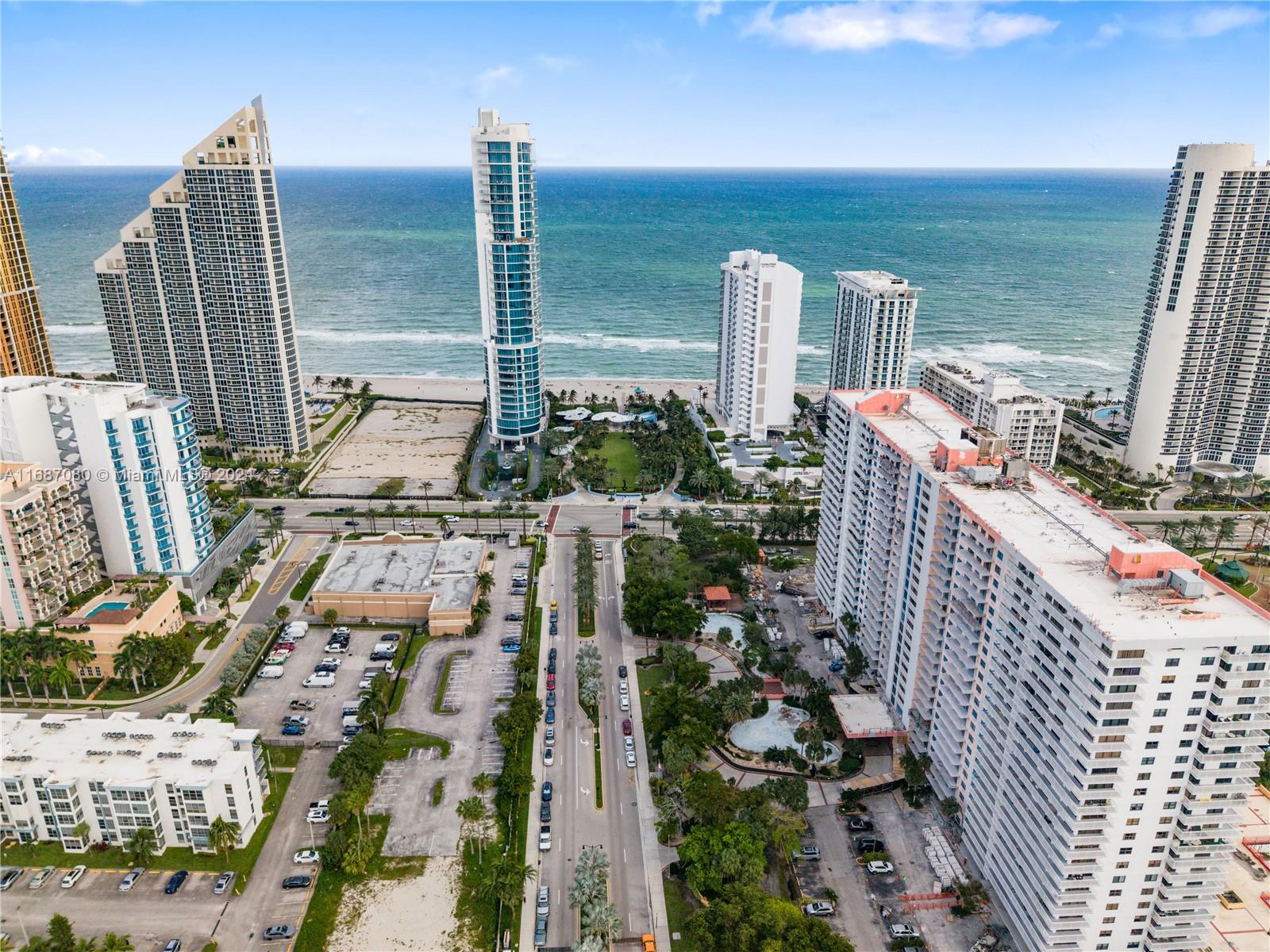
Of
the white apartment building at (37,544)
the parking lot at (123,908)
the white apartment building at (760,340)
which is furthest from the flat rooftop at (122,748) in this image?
the white apartment building at (760,340)

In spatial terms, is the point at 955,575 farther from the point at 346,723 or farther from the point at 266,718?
the point at 266,718

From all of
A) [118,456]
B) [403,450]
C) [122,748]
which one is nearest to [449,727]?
[122,748]

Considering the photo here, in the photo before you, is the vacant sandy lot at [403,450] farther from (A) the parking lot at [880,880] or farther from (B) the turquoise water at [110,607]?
(A) the parking lot at [880,880]

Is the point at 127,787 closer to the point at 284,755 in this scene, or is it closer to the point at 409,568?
the point at 284,755

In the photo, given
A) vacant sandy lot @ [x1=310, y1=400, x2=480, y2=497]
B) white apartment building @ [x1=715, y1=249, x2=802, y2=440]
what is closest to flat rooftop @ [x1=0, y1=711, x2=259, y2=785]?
vacant sandy lot @ [x1=310, y1=400, x2=480, y2=497]

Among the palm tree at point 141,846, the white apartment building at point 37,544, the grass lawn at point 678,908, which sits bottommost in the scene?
the grass lawn at point 678,908

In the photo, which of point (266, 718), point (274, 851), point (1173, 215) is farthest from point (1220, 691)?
point (1173, 215)
